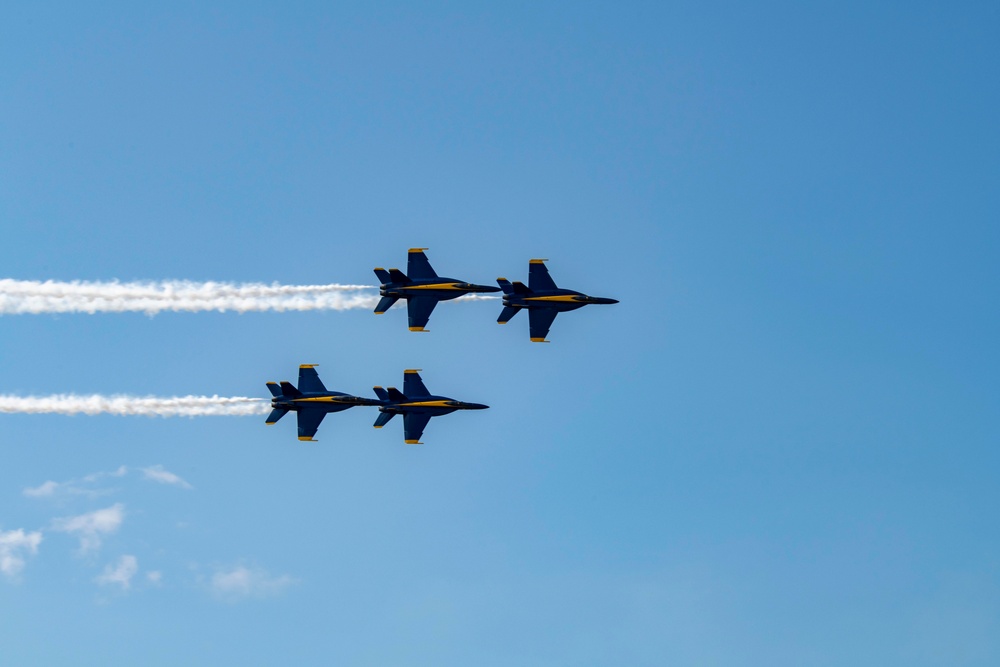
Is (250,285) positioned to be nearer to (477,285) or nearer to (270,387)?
(270,387)

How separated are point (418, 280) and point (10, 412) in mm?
43083

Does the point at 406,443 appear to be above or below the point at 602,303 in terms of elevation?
below

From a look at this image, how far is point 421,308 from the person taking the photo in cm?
13262

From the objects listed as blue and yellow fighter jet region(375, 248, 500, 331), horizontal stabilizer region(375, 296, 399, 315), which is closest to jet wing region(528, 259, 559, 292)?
blue and yellow fighter jet region(375, 248, 500, 331)

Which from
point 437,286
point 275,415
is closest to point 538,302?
point 437,286

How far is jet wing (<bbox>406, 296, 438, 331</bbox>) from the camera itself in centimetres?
13243

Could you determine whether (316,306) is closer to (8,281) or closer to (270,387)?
Answer: (270,387)

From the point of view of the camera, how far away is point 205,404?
435ft

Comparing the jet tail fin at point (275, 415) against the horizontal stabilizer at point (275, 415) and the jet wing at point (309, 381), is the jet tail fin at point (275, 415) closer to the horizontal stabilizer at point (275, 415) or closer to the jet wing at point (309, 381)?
the horizontal stabilizer at point (275, 415)

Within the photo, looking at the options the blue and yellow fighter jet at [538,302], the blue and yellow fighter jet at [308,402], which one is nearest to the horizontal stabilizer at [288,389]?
the blue and yellow fighter jet at [308,402]

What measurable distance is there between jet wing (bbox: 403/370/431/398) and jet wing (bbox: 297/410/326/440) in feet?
31.8

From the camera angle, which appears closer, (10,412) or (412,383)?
(10,412)

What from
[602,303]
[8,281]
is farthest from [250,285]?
[602,303]

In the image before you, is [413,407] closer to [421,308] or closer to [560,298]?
[421,308]
